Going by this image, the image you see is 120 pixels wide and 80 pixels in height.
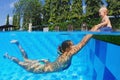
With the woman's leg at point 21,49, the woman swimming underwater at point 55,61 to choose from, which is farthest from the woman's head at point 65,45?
the woman's leg at point 21,49

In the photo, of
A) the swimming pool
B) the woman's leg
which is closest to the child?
the swimming pool

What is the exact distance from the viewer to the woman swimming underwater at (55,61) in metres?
4.52

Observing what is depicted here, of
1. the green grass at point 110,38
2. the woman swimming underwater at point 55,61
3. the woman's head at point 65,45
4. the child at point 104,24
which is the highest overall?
the child at point 104,24

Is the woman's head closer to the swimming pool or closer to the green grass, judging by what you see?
the swimming pool

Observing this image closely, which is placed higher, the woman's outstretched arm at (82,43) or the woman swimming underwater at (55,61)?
the woman's outstretched arm at (82,43)

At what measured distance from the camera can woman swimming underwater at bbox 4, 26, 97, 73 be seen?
452cm

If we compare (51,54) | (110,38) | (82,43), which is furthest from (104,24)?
(51,54)

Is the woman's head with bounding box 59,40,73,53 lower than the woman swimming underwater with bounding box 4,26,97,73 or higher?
higher

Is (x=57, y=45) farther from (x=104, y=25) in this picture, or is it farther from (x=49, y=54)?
(x=104, y=25)

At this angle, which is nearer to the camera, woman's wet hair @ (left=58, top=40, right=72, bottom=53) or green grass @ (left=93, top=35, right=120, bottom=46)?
green grass @ (left=93, top=35, right=120, bottom=46)

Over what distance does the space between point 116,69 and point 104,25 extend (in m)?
1.29

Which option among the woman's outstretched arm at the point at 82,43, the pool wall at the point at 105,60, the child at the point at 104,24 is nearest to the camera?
the pool wall at the point at 105,60

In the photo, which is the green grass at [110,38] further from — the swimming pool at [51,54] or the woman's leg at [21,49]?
the woman's leg at [21,49]

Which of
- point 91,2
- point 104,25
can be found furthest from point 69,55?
point 91,2
